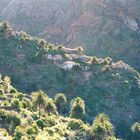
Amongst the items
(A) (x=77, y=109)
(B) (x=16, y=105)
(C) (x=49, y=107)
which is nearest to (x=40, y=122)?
(B) (x=16, y=105)

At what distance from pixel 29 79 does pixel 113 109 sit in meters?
35.4

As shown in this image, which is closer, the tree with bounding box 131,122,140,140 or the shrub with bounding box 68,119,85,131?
the shrub with bounding box 68,119,85,131

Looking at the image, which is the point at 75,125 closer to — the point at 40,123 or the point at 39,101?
the point at 40,123

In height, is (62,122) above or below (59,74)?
below

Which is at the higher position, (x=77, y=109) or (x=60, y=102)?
(x=60, y=102)

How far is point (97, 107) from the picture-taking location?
186375 mm

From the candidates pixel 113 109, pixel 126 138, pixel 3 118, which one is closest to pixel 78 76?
pixel 113 109

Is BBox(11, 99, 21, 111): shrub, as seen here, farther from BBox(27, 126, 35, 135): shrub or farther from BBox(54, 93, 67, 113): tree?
BBox(54, 93, 67, 113): tree

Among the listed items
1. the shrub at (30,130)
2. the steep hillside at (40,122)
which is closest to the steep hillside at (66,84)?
the steep hillside at (40,122)

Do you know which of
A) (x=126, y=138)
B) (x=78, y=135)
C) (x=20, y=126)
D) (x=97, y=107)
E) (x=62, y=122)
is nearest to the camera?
(x=20, y=126)

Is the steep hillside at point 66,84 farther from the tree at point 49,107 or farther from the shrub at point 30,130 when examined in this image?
the shrub at point 30,130

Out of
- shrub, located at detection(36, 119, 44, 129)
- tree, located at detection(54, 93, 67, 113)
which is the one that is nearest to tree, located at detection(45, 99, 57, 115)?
shrub, located at detection(36, 119, 44, 129)

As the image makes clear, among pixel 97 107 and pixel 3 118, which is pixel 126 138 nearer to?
pixel 97 107

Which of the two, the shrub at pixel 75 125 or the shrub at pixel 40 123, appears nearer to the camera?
the shrub at pixel 40 123
